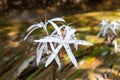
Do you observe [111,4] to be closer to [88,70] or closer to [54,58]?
[88,70]

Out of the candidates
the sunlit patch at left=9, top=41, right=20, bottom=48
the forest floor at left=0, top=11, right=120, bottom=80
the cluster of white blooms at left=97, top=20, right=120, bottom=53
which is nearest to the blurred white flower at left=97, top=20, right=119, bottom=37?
the cluster of white blooms at left=97, top=20, right=120, bottom=53

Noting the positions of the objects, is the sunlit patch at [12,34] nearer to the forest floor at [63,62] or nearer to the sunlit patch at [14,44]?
the forest floor at [63,62]

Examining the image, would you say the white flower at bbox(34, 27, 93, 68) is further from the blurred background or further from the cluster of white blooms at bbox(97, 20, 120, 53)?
the cluster of white blooms at bbox(97, 20, 120, 53)

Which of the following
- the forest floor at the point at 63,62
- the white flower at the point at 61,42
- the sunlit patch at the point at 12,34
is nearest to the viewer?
the white flower at the point at 61,42

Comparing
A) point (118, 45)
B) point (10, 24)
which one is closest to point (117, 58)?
point (118, 45)

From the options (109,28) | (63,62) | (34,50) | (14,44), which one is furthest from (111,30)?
(14,44)

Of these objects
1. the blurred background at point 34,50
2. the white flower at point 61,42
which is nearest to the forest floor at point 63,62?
the blurred background at point 34,50

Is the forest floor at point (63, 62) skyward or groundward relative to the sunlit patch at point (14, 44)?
groundward

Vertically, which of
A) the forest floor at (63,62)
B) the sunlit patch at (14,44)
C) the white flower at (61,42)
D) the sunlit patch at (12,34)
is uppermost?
the white flower at (61,42)

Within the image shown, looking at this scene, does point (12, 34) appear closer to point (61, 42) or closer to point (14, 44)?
point (14, 44)
